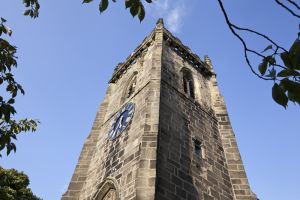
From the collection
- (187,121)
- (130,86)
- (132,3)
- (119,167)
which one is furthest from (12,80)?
(130,86)

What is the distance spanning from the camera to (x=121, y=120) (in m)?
Result: 12.9

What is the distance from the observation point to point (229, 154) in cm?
1223

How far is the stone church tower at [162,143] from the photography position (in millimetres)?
9031

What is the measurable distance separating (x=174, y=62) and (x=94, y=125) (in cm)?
508

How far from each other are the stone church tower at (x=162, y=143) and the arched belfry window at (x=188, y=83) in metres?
0.05

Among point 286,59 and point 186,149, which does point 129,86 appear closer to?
point 186,149

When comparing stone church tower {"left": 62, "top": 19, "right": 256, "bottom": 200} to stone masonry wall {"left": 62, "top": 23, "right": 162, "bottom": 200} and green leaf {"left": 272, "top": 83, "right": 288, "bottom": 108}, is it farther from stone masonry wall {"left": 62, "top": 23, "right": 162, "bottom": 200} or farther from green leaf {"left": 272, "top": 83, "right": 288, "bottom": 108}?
green leaf {"left": 272, "top": 83, "right": 288, "bottom": 108}

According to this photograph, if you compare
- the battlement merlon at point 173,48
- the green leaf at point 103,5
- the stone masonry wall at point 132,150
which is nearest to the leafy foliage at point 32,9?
the green leaf at point 103,5

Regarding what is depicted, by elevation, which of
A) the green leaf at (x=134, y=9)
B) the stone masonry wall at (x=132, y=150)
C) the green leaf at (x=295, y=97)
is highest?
the stone masonry wall at (x=132, y=150)

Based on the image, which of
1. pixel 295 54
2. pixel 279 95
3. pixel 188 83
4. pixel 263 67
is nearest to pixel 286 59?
pixel 295 54

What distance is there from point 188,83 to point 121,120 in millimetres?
4394

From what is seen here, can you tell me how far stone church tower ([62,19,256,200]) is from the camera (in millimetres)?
9031

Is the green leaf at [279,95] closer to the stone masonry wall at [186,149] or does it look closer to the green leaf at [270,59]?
the green leaf at [270,59]

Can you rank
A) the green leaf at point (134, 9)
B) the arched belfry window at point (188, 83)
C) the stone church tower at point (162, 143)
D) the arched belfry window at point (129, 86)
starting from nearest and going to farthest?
the green leaf at point (134, 9), the stone church tower at point (162, 143), the arched belfry window at point (188, 83), the arched belfry window at point (129, 86)
